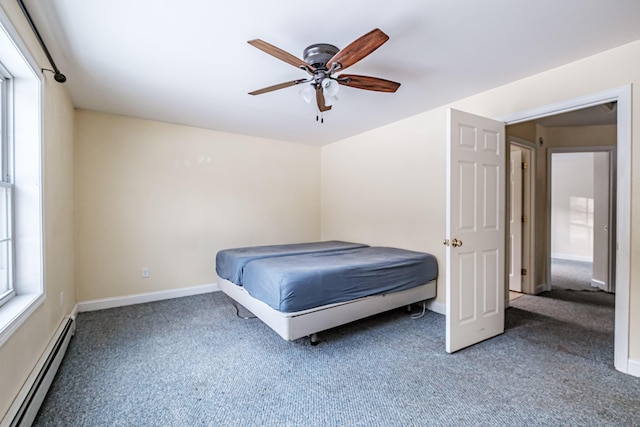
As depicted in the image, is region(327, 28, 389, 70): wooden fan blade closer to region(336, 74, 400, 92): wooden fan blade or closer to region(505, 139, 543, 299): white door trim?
region(336, 74, 400, 92): wooden fan blade

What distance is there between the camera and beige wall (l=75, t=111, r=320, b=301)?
11.2 feet

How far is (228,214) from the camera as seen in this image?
14.1 feet

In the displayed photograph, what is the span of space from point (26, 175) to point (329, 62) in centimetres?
216

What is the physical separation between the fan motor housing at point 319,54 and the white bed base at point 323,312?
189cm

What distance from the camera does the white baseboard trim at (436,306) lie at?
3.28 meters

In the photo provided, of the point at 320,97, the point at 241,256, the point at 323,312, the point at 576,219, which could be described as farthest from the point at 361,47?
the point at 576,219

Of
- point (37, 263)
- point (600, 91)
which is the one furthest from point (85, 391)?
point (600, 91)

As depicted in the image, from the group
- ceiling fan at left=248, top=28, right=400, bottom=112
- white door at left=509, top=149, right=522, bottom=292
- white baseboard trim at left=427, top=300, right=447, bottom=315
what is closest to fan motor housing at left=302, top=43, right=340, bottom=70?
ceiling fan at left=248, top=28, right=400, bottom=112

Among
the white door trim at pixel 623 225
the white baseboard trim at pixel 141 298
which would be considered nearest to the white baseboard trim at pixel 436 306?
the white door trim at pixel 623 225

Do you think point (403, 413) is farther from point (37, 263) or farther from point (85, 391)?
point (37, 263)

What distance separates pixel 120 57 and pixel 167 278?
105 inches

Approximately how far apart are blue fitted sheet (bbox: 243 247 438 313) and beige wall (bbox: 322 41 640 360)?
0.50 metres

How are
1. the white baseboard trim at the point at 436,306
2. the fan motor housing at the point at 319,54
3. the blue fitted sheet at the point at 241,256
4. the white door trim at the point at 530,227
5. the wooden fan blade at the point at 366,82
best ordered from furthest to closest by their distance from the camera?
the white door trim at the point at 530,227
the white baseboard trim at the point at 436,306
the blue fitted sheet at the point at 241,256
the wooden fan blade at the point at 366,82
the fan motor housing at the point at 319,54

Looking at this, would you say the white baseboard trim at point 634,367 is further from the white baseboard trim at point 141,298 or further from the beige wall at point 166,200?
the white baseboard trim at point 141,298
